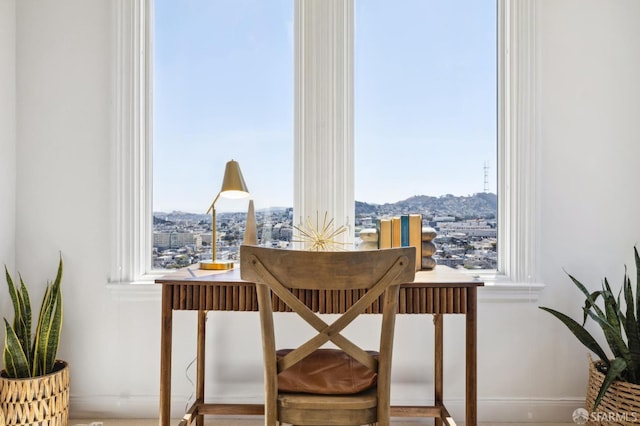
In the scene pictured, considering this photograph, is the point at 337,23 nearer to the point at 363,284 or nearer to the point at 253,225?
the point at 253,225

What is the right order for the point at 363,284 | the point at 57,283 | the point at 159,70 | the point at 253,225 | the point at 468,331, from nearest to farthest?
the point at 363,284, the point at 468,331, the point at 253,225, the point at 57,283, the point at 159,70

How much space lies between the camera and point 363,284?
1188mm

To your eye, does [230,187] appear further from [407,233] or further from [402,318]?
[402,318]

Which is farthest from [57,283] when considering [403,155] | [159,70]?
[403,155]

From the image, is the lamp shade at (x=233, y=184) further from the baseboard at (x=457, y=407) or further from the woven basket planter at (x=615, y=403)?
the woven basket planter at (x=615, y=403)

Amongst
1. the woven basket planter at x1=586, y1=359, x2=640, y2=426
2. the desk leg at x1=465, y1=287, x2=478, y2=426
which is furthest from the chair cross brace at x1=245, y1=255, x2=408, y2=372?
the woven basket planter at x1=586, y1=359, x2=640, y2=426

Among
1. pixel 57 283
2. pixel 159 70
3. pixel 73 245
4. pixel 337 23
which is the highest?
pixel 337 23

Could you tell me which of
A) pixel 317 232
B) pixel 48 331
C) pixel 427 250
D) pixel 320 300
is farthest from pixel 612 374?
pixel 48 331

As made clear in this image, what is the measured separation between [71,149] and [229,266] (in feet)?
3.41

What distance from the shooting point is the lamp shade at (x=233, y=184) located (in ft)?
5.90

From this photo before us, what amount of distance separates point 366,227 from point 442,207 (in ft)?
1.39

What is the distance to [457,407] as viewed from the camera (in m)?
2.10

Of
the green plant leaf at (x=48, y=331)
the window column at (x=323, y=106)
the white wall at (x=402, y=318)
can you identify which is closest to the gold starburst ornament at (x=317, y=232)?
the window column at (x=323, y=106)

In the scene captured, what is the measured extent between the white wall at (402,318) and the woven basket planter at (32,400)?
0.28m
